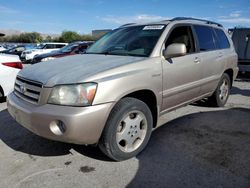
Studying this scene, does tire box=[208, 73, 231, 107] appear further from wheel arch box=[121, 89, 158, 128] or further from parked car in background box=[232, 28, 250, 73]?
parked car in background box=[232, 28, 250, 73]

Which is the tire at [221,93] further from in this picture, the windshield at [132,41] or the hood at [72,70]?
the hood at [72,70]

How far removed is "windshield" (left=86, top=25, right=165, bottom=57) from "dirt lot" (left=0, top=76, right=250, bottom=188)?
4.46 ft

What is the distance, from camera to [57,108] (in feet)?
8.84

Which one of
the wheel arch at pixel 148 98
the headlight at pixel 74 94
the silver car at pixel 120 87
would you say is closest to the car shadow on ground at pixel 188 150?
the silver car at pixel 120 87

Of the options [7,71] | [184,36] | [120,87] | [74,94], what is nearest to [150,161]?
[120,87]

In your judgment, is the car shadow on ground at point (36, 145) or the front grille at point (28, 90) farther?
the car shadow on ground at point (36, 145)

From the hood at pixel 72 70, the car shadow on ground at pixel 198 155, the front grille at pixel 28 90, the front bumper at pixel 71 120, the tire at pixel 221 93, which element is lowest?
the car shadow on ground at pixel 198 155

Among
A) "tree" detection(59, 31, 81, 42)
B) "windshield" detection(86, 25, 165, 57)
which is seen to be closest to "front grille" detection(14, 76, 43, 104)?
"windshield" detection(86, 25, 165, 57)

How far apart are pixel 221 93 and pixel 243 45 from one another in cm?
540

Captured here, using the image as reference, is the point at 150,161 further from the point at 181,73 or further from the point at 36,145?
the point at 36,145

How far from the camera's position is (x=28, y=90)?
309 centimetres

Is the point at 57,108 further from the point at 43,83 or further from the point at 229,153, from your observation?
the point at 229,153

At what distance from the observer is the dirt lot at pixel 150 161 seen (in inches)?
109

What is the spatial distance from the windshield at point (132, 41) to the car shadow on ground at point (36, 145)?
4.84ft
